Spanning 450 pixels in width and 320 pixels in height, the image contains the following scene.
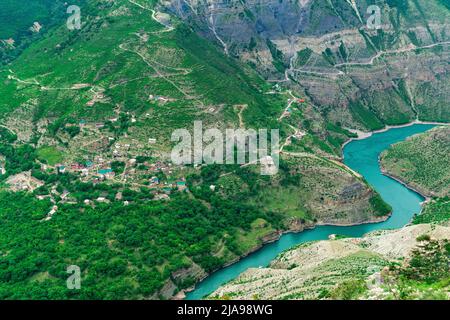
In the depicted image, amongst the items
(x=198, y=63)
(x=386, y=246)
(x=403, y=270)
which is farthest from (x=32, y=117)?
(x=403, y=270)

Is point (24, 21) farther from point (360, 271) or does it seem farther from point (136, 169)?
point (360, 271)

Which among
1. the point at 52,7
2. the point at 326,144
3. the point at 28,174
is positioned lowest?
the point at 28,174

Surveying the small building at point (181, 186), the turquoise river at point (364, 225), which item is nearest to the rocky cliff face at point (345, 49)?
the turquoise river at point (364, 225)

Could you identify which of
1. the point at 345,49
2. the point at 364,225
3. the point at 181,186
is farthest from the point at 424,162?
the point at 345,49

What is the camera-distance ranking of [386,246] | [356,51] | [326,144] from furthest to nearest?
[356,51] < [326,144] < [386,246]

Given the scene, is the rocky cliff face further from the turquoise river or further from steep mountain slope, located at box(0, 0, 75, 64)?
steep mountain slope, located at box(0, 0, 75, 64)

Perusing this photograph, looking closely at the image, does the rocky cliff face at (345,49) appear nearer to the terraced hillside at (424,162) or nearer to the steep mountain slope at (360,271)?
the terraced hillside at (424,162)

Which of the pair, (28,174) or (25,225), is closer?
(25,225)

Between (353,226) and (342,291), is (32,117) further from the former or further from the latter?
(342,291)
